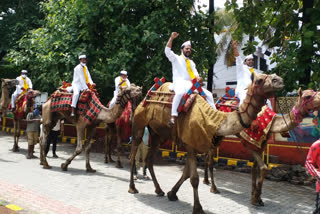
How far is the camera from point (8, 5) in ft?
72.2

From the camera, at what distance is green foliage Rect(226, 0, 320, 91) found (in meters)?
8.98

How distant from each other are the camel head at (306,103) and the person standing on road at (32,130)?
31.6ft

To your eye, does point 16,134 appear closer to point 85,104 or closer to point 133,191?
point 85,104

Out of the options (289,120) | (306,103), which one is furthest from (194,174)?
(306,103)

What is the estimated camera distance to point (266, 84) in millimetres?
5555

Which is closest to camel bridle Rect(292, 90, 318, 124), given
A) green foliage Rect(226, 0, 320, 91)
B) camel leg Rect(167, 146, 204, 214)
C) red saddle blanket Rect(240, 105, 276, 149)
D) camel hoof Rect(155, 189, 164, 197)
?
red saddle blanket Rect(240, 105, 276, 149)

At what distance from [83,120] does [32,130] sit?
3.48m

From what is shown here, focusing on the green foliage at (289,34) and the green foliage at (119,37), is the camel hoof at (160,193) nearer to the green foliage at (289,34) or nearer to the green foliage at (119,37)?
the green foliage at (289,34)

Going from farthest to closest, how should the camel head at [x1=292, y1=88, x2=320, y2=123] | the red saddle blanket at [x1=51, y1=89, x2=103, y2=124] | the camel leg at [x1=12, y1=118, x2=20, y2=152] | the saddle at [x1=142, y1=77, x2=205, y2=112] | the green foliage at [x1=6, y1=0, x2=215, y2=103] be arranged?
the camel leg at [x1=12, y1=118, x2=20, y2=152], the green foliage at [x1=6, y1=0, x2=215, y2=103], the red saddle blanket at [x1=51, y1=89, x2=103, y2=124], the saddle at [x1=142, y1=77, x2=205, y2=112], the camel head at [x1=292, y1=88, x2=320, y2=123]

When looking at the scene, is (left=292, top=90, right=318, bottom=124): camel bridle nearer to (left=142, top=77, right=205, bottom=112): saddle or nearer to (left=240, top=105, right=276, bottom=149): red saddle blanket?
(left=240, top=105, right=276, bottom=149): red saddle blanket

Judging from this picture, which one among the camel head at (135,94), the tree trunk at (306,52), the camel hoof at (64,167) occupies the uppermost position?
the tree trunk at (306,52)

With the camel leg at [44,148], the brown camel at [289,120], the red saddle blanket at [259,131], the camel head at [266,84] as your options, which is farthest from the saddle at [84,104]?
the camel head at [266,84]

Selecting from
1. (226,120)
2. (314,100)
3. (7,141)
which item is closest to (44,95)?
(7,141)

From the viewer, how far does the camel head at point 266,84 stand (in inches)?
215
